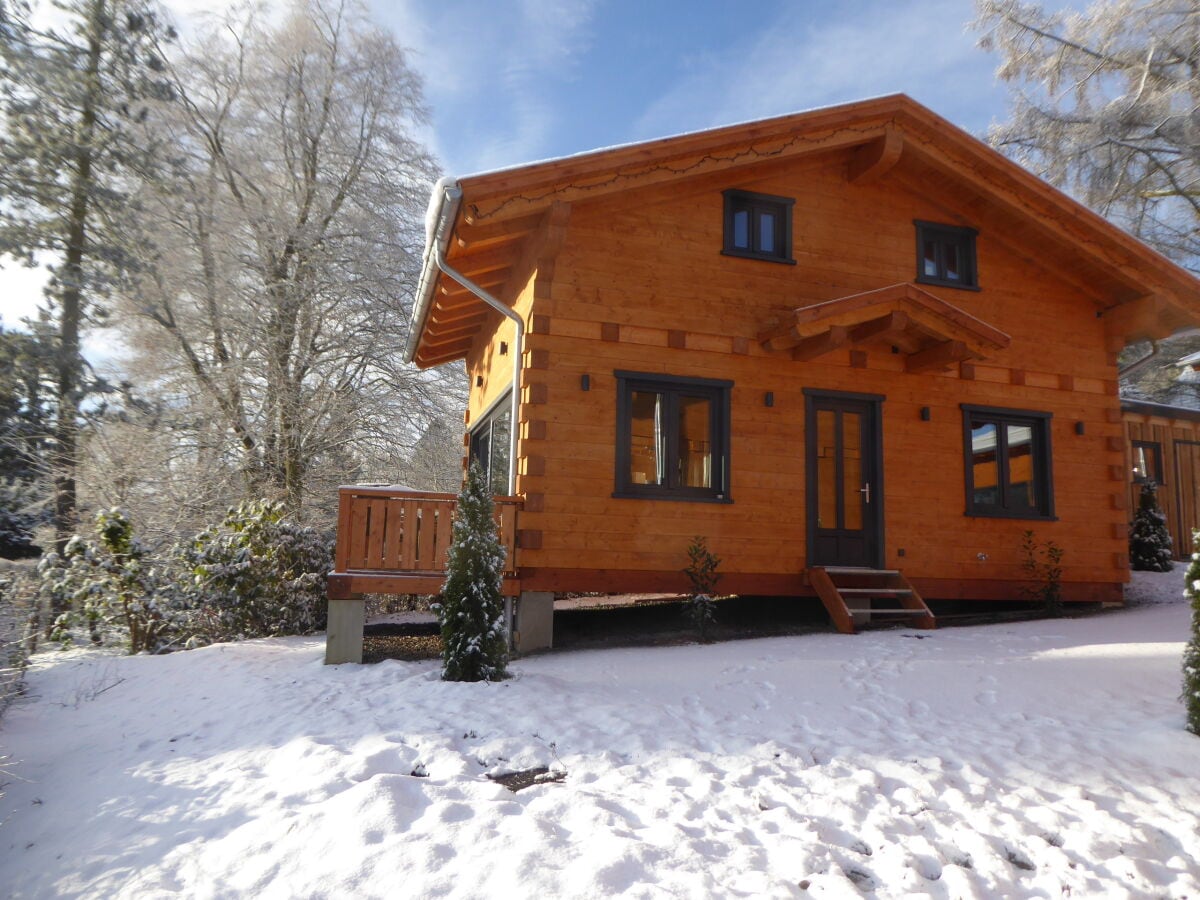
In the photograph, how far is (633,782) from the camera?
4.31 meters

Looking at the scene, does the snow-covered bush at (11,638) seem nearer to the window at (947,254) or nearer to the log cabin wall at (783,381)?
the log cabin wall at (783,381)

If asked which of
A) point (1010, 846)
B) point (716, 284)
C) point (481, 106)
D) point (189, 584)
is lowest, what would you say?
point (1010, 846)

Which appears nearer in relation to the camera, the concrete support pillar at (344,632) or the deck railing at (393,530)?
the concrete support pillar at (344,632)

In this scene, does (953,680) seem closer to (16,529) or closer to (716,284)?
(716,284)

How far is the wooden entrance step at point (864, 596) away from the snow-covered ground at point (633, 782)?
1.58 metres

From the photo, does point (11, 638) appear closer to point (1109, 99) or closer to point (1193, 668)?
point (1193, 668)

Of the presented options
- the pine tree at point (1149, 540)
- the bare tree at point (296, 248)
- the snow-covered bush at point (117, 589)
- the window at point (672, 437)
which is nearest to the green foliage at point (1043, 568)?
the pine tree at point (1149, 540)

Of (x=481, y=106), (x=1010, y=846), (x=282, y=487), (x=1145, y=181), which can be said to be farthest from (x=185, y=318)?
(x=1145, y=181)

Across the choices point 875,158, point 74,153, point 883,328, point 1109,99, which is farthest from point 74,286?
point 1109,99

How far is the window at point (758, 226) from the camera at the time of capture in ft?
31.2

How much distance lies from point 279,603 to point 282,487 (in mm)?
4455

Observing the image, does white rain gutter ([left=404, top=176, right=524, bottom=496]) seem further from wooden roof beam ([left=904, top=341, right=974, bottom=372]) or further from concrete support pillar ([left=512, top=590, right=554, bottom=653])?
wooden roof beam ([left=904, top=341, right=974, bottom=372])

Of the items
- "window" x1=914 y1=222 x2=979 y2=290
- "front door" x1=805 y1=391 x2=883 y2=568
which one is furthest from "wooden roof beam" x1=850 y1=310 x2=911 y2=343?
"window" x1=914 y1=222 x2=979 y2=290

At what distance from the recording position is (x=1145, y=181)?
16.8 meters
